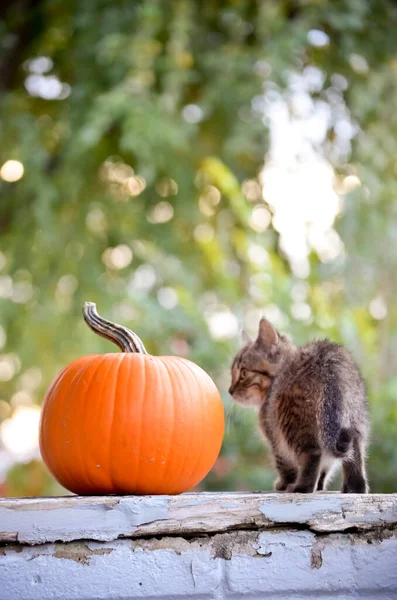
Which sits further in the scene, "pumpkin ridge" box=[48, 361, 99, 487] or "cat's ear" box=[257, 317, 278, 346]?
"cat's ear" box=[257, 317, 278, 346]

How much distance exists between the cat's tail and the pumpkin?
0.95 ft

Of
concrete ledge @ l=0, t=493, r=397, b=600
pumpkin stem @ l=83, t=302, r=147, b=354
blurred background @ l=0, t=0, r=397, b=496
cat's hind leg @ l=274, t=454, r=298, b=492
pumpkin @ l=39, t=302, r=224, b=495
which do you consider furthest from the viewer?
blurred background @ l=0, t=0, r=397, b=496

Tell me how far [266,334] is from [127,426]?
693 mm

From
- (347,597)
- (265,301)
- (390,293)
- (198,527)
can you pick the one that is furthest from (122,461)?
(390,293)

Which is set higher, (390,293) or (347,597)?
(347,597)

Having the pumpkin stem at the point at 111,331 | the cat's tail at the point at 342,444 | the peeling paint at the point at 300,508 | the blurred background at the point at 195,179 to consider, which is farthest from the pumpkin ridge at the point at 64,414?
the blurred background at the point at 195,179

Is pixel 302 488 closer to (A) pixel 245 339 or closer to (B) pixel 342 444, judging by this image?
(B) pixel 342 444

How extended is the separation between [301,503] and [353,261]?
11.9 ft

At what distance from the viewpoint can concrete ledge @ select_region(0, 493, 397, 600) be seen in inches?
52.3

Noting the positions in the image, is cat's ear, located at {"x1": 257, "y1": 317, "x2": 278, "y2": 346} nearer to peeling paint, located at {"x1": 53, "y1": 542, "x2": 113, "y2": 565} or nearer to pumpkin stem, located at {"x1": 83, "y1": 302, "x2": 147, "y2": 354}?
pumpkin stem, located at {"x1": 83, "y1": 302, "x2": 147, "y2": 354}

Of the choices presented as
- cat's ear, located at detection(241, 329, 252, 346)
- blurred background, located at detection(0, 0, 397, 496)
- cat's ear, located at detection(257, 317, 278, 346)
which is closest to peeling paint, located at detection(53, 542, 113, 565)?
cat's ear, located at detection(257, 317, 278, 346)

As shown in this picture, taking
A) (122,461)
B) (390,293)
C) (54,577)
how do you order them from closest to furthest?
(54,577), (122,461), (390,293)

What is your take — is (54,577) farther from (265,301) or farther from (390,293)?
(390,293)

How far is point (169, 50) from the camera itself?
4203mm
